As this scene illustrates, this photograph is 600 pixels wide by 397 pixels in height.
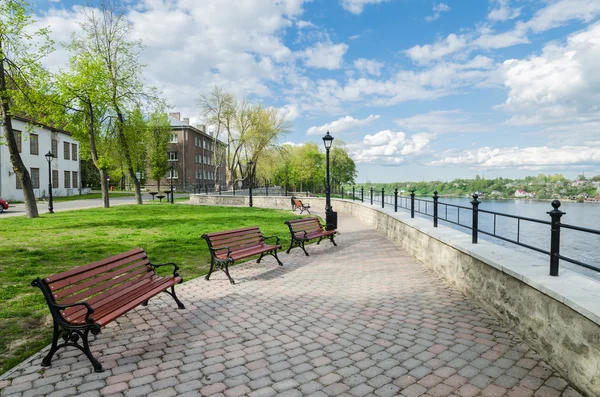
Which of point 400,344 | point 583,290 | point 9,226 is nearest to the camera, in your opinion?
point 583,290

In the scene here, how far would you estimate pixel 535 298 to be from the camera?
3.64m

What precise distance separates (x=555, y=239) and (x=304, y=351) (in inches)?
113

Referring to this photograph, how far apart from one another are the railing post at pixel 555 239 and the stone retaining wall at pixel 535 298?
0.12 m

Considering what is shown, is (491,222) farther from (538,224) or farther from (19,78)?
(19,78)

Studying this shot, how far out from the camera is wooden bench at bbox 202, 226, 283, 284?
21.4 feet

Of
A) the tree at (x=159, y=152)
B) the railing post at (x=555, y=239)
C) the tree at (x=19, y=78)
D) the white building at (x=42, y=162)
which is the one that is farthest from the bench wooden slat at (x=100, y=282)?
the tree at (x=159, y=152)

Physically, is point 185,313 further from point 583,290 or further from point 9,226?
point 9,226

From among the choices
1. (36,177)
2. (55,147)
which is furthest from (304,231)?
(55,147)

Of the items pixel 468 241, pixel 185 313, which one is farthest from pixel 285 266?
pixel 468 241

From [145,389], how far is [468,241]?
5087mm

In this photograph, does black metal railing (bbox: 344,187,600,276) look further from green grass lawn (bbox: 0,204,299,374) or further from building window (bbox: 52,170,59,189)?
building window (bbox: 52,170,59,189)

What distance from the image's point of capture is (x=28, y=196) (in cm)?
1589

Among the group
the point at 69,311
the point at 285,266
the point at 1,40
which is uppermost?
the point at 1,40

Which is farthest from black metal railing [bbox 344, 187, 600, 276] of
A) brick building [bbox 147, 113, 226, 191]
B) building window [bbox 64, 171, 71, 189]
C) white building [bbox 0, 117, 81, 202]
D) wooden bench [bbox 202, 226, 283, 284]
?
brick building [bbox 147, 113, 226, 191]
